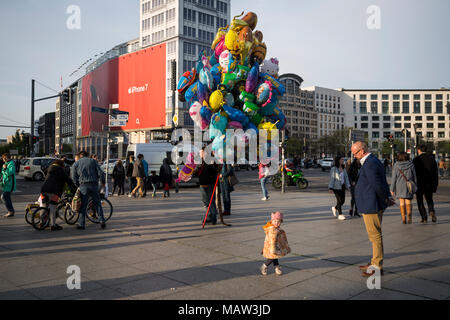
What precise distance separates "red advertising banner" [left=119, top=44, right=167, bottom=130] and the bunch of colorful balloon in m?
41.1

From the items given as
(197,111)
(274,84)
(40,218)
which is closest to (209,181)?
(40,218)

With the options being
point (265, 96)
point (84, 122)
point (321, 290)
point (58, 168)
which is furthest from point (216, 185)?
point (84, 122)

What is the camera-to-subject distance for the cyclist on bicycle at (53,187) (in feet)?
29.2

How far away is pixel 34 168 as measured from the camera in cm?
2700

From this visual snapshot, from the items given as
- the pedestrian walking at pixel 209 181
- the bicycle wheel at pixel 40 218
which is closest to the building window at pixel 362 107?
the pedestrian walking at pixel 209 181

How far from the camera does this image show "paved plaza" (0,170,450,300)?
4590 millimetres

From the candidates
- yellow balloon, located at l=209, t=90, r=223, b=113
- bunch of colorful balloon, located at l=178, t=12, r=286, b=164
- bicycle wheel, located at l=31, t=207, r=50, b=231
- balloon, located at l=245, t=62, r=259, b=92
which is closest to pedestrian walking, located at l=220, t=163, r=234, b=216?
bicycle wheel, located at l=31, t=207, r=50, b=231

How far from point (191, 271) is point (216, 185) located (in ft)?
13.3

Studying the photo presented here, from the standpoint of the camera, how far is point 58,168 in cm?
906

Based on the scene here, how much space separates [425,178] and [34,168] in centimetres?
2508

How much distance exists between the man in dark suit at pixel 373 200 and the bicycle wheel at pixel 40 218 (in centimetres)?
688

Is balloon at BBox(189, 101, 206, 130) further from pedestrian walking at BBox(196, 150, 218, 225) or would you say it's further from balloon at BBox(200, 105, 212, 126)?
pedestrian walking at BBox(196, 150, 218, 225)

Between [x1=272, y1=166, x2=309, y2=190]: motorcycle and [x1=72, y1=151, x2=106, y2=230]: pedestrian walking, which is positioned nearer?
[x1=72, y1=151, x2=106, y2=230]: pedestrian walking

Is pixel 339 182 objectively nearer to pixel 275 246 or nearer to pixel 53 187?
pixel 275 246
